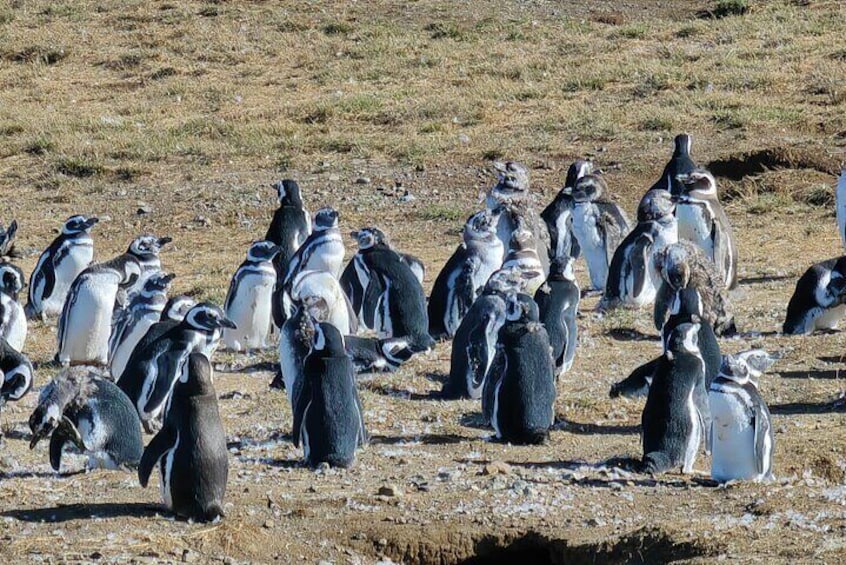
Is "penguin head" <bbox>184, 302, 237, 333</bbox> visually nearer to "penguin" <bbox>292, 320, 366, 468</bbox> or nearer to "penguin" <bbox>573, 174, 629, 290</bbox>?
"penguin" <bbox>292, 320, 366, 468</bbox>

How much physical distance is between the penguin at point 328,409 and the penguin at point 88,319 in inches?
122

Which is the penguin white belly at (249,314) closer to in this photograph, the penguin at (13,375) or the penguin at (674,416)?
the penguin at (13,375)

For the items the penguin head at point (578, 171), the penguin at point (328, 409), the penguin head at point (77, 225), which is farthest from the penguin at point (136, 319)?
the penguin head at point (578, 171)

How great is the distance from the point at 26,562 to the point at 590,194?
699cm

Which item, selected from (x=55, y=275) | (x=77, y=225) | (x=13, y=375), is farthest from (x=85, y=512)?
(x=77, y=225)

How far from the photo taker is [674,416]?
860 cm

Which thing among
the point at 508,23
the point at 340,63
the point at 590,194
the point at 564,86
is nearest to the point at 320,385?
the point at 590,194

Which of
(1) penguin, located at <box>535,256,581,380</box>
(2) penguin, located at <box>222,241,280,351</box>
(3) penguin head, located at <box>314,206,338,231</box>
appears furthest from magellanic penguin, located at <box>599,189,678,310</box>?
(2) penguin, located at <box>222,241,280,351</box>

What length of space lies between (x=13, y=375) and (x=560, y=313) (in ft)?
10.1

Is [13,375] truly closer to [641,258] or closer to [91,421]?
[91,421]

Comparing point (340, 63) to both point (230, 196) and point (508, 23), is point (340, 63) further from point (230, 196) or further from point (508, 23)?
point (230, 196)

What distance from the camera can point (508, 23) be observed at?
77.0 ft

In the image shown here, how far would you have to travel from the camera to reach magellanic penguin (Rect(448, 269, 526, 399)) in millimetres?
10328

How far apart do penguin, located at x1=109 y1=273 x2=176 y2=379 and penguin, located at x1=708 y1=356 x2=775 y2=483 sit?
385 centimetres
